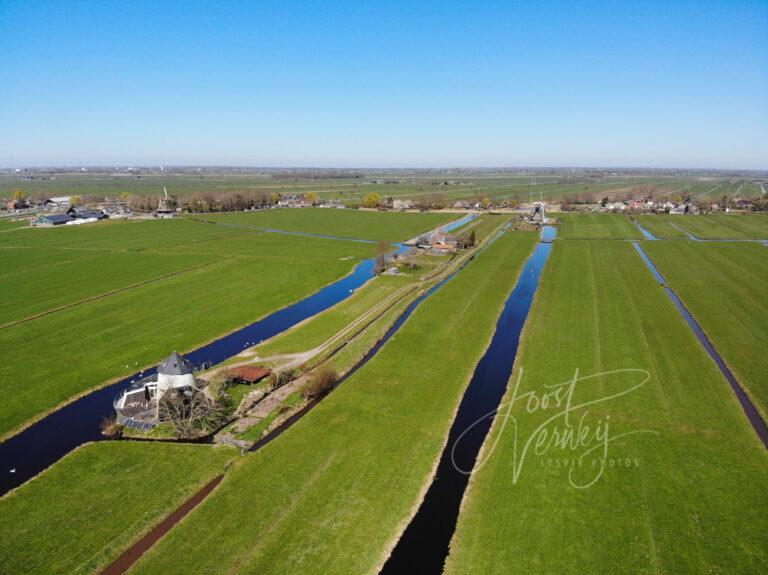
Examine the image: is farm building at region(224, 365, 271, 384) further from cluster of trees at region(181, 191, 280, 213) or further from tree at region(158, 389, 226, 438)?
cluster of trees at region(181, 191, 280, 213)

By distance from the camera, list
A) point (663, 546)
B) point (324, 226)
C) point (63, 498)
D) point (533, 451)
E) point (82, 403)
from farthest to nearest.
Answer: point (324, 226) < point (82, 403) < point (533, 451) < point (63, 498) < point (663, 546)

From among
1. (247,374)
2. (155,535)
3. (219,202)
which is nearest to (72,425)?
(247,374)

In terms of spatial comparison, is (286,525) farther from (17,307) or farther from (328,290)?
(17,307)

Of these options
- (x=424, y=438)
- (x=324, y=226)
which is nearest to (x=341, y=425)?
(x=424, y=438)

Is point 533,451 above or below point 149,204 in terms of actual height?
below

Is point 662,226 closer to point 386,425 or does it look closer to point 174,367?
point 386,425

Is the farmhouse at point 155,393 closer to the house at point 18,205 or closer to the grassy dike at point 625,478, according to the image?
the grassy dike at point 625,478
